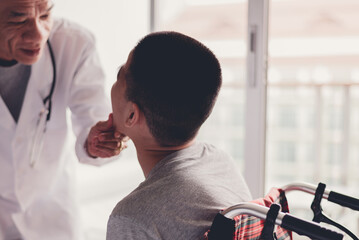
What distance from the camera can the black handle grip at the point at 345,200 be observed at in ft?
3.18

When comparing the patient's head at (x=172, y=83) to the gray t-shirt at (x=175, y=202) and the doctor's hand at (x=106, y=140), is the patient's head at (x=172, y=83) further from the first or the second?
the doctor's hand at (x=106, y=140)

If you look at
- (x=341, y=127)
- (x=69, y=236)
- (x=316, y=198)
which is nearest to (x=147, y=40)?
(x=316, y=198)

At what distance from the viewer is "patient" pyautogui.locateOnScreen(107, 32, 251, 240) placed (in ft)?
2.75

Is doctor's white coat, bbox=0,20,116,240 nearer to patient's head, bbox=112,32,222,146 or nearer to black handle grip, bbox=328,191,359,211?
patient's head, bbox=112,32,222,146

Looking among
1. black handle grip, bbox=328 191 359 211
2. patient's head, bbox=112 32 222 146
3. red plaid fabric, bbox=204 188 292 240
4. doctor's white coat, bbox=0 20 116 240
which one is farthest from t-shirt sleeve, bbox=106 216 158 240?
doctor's white coat, bbox=0 20 116 240

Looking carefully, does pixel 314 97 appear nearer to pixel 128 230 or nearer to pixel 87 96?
pixel 87 96

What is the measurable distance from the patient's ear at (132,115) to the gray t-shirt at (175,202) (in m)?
0.11

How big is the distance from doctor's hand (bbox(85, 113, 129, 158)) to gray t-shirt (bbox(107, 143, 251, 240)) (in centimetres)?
25

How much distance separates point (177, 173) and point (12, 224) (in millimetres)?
800

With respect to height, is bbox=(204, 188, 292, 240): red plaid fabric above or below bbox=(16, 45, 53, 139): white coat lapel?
below

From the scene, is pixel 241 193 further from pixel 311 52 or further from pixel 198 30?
pixel 198 30

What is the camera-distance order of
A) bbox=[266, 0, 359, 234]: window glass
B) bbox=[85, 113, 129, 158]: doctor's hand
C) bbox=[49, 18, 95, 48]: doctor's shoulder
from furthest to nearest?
bbox=[266, 0, 359, 234]: window glass → bbox=[49, 18, 95, 48]: doctor's shoulder → bbox=[85, 113, 129, 158]: doctor's hand

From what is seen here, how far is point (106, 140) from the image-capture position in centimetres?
120

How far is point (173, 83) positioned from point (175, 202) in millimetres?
248
